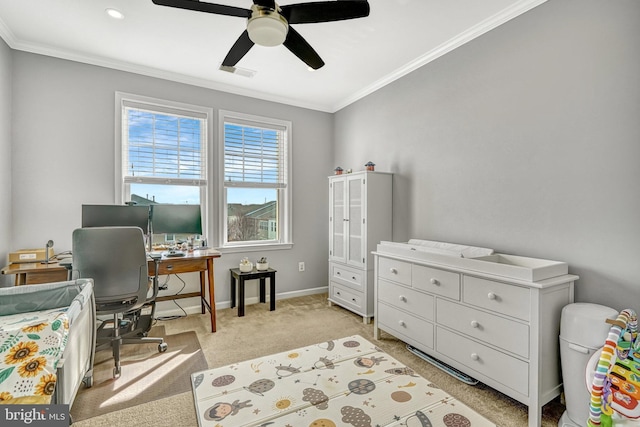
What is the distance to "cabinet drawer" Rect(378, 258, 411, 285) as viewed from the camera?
8.15ft

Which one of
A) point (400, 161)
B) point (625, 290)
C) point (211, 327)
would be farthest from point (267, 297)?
point (625, 290)

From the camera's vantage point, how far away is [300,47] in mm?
1981

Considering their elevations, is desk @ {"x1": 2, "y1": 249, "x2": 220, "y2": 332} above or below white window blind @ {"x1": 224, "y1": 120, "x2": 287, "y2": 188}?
below

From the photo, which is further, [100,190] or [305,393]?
[100,190]

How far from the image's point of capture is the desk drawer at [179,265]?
274cm

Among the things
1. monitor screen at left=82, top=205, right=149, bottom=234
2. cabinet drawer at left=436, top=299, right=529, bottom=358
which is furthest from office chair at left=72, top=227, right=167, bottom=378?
cabinet drawer at left=436, top=299, right=529, bottom=358

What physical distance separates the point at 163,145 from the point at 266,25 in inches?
91.5

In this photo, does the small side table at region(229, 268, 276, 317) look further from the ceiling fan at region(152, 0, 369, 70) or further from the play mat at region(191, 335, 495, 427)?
the ceiling fan at region(152, 0, 369, 70)

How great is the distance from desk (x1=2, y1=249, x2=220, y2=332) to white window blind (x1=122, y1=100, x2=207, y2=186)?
102 centimetres

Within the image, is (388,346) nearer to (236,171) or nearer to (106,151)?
(236,171)

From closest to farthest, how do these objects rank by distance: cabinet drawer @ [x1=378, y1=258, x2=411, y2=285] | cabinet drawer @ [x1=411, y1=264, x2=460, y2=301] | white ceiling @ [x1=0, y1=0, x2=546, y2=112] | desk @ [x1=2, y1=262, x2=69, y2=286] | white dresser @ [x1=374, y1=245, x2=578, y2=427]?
white dresser @ [x1=374, y1=245, x2=578, y2=427]
cabinet drawer @ [x1=411, y1=264, x2=460, y2=301]
white ceiling @ [x1=0, y1=0, x2=546, y2=112]
desk @ [x1=2, y1=262, x2=69, y2=286]
cabinet drawer @ [x1=378, y1=258, x2=411, y2=285]

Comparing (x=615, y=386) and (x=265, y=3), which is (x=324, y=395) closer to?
(x=615, y=386)

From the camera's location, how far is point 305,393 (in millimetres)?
1891

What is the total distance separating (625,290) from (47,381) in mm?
3024
